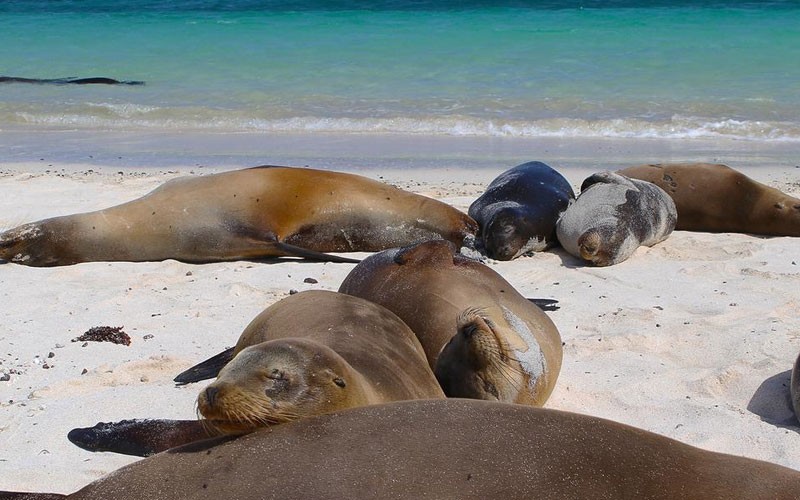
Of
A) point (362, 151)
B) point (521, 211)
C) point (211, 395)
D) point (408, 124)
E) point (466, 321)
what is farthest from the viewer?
point (408, 124)

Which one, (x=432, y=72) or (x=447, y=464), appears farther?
(x=432, y=72)

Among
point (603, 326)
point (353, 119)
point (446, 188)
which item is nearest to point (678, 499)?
point (603, 326)

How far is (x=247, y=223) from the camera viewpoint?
6941 mm

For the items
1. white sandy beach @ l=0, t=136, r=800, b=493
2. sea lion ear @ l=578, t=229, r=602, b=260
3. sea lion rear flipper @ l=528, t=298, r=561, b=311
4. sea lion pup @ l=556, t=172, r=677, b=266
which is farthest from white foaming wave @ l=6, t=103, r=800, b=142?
sea lion rear flipper @ l=528, t=298, r=561, b=311

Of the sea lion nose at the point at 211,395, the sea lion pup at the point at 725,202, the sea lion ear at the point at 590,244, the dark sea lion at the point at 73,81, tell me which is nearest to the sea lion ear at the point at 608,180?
the sea lion pup at the point at 725,202

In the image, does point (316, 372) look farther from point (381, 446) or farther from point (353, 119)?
point (353, 119)

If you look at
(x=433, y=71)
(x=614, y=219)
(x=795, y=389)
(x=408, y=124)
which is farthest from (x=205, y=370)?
(x=433, y=71)

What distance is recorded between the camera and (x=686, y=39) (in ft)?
67.1

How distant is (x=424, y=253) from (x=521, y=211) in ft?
8.40

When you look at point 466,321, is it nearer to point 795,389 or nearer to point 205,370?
point 205,370

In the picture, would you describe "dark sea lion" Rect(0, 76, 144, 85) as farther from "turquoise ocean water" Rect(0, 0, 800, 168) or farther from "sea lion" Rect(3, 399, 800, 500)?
"sea lion" Rect(3, 399, 800, 500)

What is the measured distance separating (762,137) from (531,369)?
8.48m

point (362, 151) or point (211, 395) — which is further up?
point (211, 395)

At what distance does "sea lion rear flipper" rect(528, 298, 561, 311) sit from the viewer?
18.4ft
